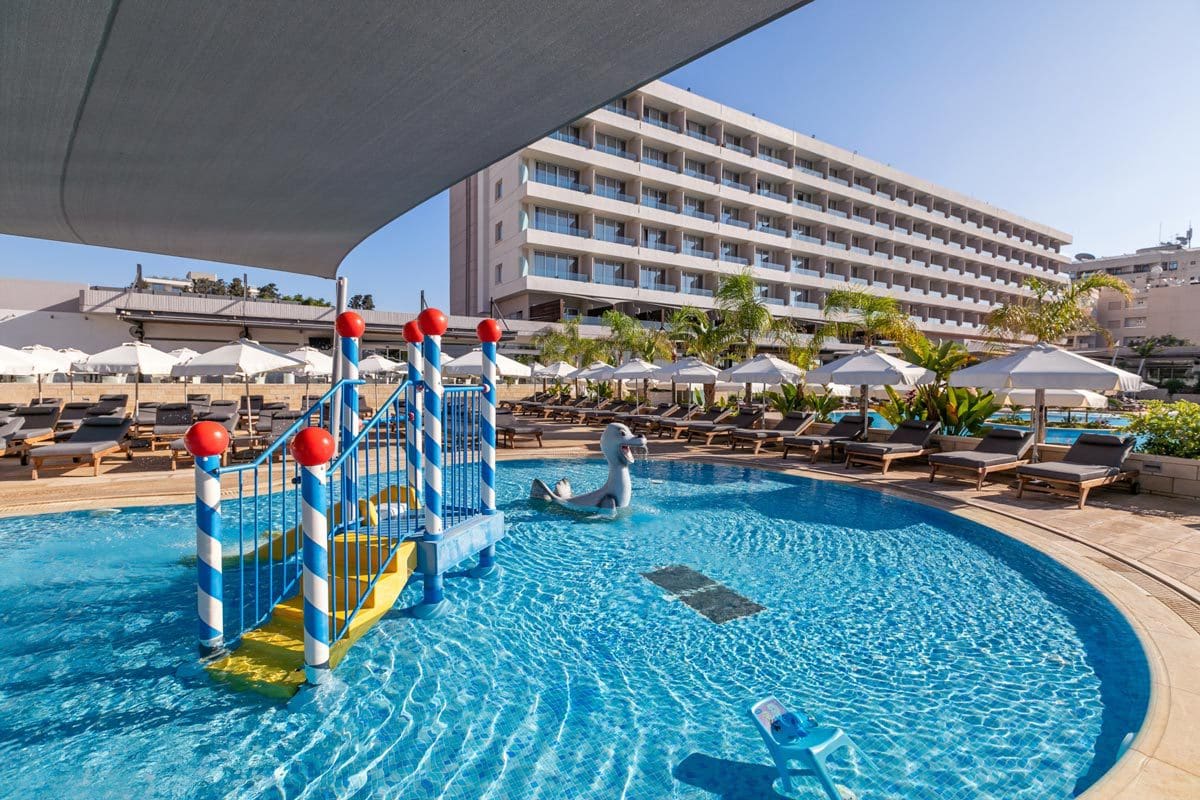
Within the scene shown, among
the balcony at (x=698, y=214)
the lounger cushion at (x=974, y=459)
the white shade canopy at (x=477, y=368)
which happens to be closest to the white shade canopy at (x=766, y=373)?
the lounger cushion at (x=974, y=459)

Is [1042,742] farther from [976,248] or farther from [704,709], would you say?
[976,248]

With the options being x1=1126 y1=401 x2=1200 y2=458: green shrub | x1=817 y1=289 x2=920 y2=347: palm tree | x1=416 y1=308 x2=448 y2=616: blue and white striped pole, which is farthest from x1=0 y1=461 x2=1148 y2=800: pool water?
x1=817 y1=289 x2=920 y2=347: palm tree

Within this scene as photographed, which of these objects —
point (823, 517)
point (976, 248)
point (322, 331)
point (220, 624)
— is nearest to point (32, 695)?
point (220, 624)

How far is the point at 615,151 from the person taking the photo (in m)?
38.3

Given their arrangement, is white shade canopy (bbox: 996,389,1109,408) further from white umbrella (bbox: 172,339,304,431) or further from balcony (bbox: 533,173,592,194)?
balcony (bbox: 533,173,592,194)

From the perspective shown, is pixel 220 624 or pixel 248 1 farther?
pixel 220 624

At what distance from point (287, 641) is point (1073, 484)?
10700 mm

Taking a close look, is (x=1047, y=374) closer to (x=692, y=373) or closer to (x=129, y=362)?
(x=692, y=373)

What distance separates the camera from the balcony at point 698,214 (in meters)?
42.3

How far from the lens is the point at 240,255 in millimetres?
6188

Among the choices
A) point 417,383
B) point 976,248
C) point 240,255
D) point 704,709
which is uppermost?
point 976,248

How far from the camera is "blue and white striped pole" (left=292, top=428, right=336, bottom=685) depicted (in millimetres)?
3334

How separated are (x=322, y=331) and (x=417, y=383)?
29939 mm

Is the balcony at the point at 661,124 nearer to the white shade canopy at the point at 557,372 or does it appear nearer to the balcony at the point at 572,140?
the balcony at the point at 572,140
